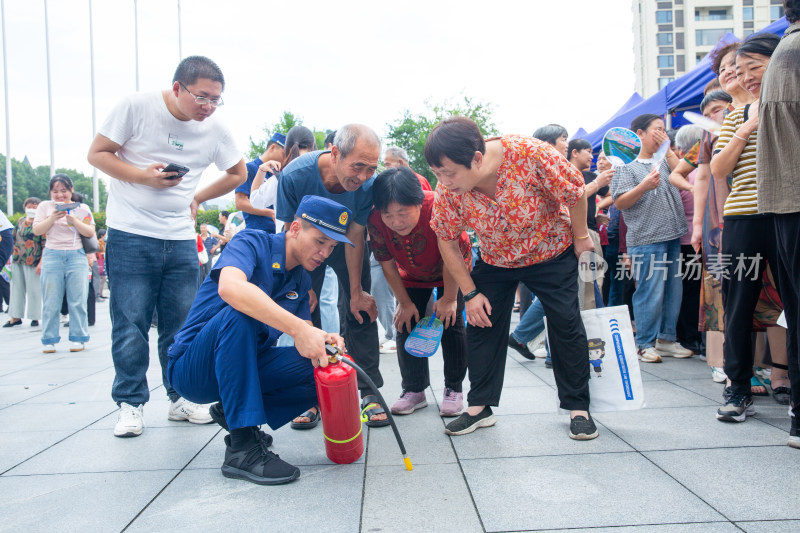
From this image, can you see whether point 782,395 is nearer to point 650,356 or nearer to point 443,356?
point 650,356

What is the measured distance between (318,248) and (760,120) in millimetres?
1867

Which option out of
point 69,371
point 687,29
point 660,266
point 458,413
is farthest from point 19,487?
point 687,29

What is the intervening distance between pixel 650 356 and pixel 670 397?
1067 mm

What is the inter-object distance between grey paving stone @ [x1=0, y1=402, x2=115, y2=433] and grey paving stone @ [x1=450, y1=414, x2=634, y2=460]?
2.06 meters

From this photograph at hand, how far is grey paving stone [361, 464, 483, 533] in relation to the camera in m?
1.73

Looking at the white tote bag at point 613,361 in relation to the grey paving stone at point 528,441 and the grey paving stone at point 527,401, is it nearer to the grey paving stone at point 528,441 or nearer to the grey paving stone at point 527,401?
the grey paving stone at point 528,441

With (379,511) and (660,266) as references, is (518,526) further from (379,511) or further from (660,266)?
(660,266)

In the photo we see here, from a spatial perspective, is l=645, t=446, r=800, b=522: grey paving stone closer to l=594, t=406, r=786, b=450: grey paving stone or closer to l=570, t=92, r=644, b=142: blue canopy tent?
l=594, t=406, r=786, b=450: grey paving stone

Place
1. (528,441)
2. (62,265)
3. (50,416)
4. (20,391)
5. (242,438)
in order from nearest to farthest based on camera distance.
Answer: (242,438) → (528,441) → (50,416) → (20,391) → (62,265)

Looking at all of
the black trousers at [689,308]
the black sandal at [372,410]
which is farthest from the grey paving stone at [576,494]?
the black trousers at [689,308]

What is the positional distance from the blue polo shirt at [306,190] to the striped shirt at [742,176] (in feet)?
5.67

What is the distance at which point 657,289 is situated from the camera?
4.29m

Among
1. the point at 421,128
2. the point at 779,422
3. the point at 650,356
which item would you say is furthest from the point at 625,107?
the point at 421,128

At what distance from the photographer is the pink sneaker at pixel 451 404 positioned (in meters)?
3.00
